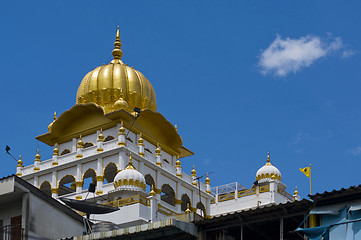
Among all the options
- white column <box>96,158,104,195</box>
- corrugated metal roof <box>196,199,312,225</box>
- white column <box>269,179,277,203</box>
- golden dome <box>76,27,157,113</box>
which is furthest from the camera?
golden dome <box>76,27,157,113</box>

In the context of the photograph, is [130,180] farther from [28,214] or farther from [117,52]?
[28,214]

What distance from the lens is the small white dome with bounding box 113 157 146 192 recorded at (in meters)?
66.2

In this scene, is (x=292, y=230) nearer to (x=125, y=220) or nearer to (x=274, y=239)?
(x=274, y=239)

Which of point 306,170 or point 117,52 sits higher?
point 117,52

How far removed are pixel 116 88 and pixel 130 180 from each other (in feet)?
40.8

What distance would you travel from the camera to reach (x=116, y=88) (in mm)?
76750

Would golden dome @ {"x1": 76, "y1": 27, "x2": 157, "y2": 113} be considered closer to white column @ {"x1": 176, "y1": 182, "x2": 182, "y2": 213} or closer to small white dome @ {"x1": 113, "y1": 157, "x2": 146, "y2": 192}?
white column @ {"x1": 176, "y1": 182, "x2": 182, "y2": 213}

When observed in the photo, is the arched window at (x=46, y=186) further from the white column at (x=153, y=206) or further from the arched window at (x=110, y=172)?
the white column at (x=153, y=206)

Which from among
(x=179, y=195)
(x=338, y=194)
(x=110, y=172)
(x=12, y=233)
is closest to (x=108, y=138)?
(x=110, y=172)

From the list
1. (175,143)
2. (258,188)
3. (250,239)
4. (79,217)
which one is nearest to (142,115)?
(175,143)

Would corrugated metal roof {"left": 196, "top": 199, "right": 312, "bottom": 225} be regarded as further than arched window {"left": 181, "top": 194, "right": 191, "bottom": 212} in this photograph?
No

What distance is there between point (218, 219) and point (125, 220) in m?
27.0

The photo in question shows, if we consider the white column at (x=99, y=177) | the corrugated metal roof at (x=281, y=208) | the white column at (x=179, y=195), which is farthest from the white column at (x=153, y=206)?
the corrugated metal roof at (x=281, y=208)

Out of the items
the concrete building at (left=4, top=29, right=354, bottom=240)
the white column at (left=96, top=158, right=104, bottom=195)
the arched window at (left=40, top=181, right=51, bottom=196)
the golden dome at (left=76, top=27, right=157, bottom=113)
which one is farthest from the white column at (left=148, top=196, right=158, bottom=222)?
the golden dome at (left=76, top=27, right=157, bottom=113)
